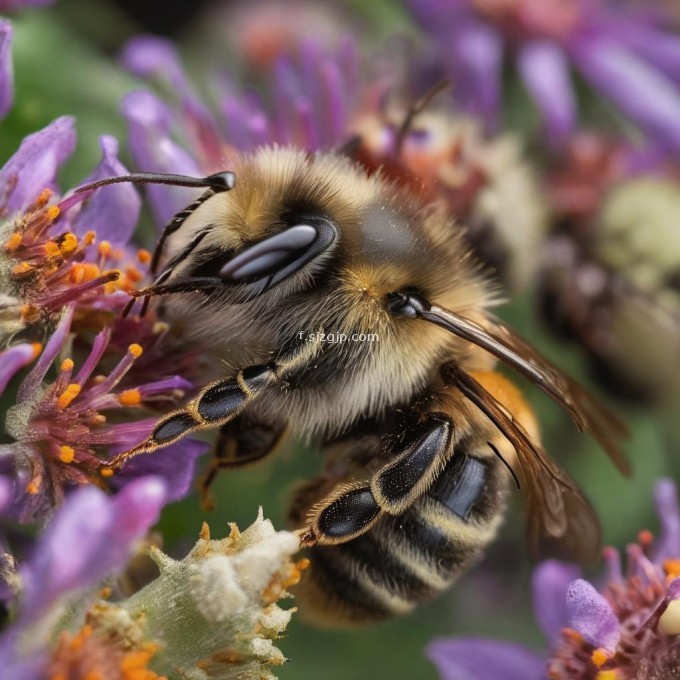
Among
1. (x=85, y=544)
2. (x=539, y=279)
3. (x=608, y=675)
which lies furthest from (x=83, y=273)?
(x=539, y=279)

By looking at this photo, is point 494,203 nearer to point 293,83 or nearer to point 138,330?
point 293,83

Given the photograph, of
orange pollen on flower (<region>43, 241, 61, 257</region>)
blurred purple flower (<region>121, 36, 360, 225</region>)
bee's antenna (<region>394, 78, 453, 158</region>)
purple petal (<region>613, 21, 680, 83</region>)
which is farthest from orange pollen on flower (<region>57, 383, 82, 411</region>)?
purple petal (<region>613, 21, 680, 83</region>)

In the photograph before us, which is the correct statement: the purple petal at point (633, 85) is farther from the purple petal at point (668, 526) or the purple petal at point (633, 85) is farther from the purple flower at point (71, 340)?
the purple flower at point (71, 340)

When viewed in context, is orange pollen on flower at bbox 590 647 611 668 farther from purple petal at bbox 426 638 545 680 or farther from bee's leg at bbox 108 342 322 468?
bee's leg at bbox 108 342 322 468

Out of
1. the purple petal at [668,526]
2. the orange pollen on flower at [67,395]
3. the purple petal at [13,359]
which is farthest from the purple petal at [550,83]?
the purple petal at [13,359]

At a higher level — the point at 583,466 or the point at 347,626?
the point at 347,626

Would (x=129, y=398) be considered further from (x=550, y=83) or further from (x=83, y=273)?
(x=550, y=83)

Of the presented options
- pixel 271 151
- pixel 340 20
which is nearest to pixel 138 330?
Answer: pixel 271 151
